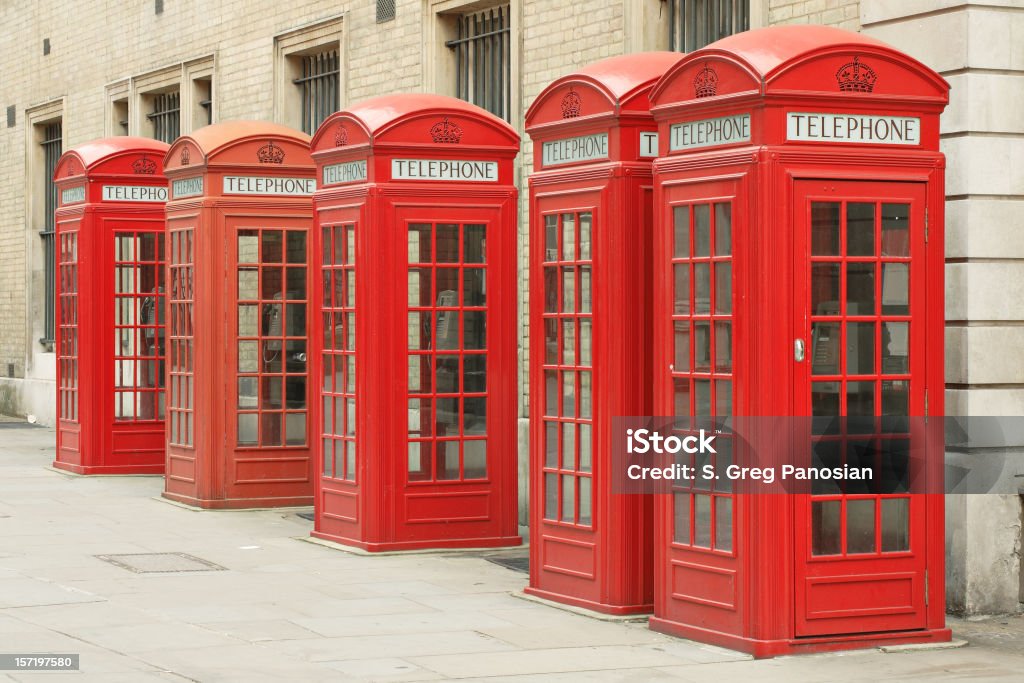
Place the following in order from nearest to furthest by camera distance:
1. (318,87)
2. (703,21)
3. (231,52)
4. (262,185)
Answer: (703,21), (262,185), (318,87), (231,52)

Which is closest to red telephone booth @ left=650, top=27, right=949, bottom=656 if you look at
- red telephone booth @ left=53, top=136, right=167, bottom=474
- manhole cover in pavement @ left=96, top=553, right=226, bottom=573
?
manhole cover in pavement @ left=96, top=553, right=226, bottom=573

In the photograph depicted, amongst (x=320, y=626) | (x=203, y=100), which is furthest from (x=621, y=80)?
(x=203, y=100)

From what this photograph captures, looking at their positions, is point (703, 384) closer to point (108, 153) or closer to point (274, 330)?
point (274, 330)

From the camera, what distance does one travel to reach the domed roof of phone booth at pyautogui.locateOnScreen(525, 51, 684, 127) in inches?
362

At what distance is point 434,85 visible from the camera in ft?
51.7

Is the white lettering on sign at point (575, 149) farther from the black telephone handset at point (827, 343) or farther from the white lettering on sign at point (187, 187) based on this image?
the white lettering on sign at point (187, 187)

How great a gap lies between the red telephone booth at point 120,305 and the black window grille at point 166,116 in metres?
5.28

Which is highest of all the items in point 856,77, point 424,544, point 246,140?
point 246,140

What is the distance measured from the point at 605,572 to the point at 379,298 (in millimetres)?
3054

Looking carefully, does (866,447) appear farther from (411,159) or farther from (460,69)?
(460,69)

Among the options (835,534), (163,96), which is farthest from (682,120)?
(163,96)

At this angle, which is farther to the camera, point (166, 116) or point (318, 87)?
point (166, 116)

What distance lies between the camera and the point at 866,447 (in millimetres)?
8312

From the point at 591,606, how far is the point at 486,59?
7353mm
